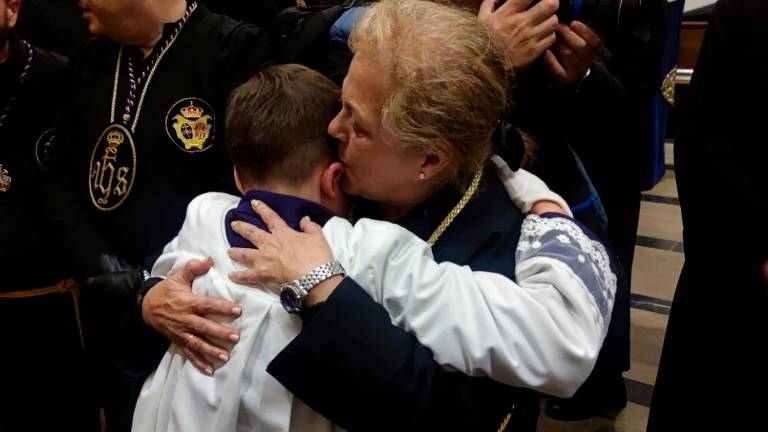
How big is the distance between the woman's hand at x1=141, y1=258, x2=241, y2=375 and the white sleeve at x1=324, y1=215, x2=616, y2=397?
0.62 ft

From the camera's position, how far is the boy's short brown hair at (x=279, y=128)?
3.61 ft

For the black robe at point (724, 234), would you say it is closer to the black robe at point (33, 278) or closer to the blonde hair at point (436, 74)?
the blonde hair at point (436, 74)

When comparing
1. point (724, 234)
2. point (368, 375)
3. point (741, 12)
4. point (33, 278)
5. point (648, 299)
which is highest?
point (741, 12)

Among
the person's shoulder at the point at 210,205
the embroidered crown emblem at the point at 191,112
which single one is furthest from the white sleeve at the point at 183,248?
the embroidered crown emblem at the point at 191,112

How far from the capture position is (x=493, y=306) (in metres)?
0.97

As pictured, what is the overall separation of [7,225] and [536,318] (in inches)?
52.4

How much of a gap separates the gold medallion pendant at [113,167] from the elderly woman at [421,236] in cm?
43

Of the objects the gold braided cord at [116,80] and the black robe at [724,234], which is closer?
the black robe at [724,234]

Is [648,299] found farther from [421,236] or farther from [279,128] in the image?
[279,128]

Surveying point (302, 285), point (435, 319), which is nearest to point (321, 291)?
point (302, 285)

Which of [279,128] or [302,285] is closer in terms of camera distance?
[302,285]

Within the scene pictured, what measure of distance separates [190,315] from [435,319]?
0.35 meters

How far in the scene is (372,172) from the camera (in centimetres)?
110

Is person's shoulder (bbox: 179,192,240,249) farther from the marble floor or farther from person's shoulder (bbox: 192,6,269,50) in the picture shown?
the marble floor
